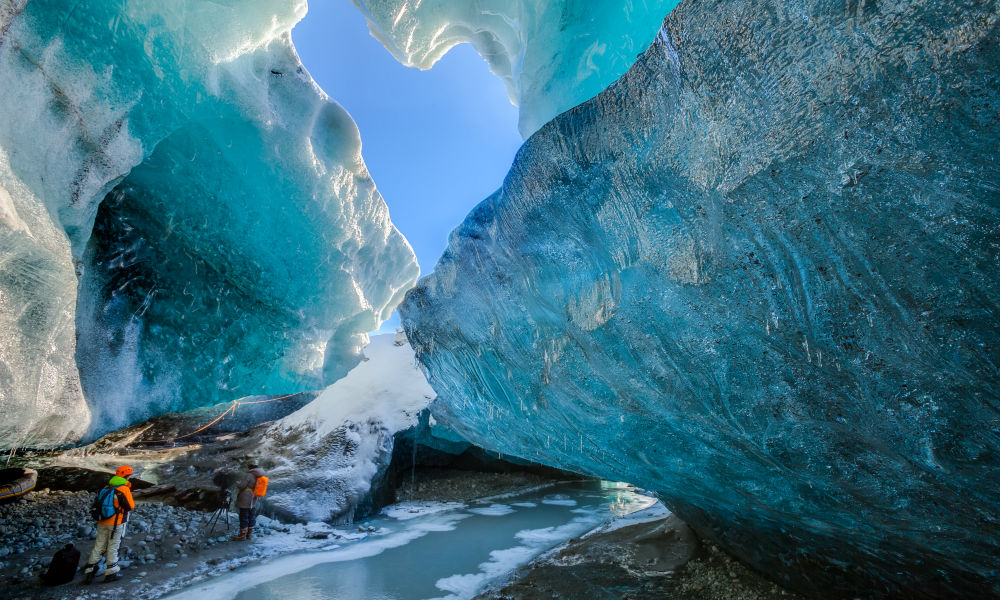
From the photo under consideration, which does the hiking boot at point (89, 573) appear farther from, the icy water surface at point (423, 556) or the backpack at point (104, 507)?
the icy water surface at point (423, 556)

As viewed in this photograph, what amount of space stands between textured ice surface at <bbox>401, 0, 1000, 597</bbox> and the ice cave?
0.02m

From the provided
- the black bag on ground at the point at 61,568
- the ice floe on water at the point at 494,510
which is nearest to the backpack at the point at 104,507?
the black bag on ground at the point at 61,568

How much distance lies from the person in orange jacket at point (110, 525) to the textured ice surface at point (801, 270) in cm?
557

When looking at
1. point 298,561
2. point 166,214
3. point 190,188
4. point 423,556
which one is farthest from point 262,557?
point 190,188

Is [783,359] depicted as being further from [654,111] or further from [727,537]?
[727,537]

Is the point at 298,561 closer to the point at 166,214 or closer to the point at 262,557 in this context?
the point at 262,557

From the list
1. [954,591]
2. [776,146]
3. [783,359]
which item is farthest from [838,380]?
[954,591]

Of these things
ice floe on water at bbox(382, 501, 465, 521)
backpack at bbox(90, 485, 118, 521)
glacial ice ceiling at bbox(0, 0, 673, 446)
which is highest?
glacial ice ceiling at bbox(0, 0, 673, 446)

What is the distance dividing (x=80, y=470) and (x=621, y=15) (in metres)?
13.4

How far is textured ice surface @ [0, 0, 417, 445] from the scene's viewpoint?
302 centimetres

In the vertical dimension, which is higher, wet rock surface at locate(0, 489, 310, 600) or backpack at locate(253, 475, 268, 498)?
backpack at locate(253, 475, 268, 498)

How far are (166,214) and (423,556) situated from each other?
612 centimetres

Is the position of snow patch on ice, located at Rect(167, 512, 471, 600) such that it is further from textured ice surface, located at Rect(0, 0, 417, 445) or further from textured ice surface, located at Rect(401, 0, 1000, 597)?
textured ice surface, located at Rect(401, 0, 1000, 597)

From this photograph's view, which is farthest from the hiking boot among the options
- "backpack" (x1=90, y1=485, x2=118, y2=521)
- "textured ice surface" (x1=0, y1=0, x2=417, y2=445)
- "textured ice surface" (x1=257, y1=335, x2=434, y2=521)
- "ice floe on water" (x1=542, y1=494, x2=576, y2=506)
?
"ice floe on water" (x1=542, y1=494, x2=576, y2=506)
